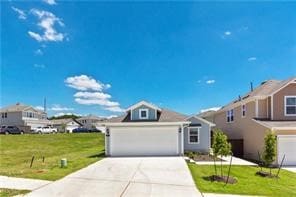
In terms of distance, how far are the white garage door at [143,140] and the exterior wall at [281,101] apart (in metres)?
7.91

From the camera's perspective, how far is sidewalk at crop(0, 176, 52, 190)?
11.3 metres

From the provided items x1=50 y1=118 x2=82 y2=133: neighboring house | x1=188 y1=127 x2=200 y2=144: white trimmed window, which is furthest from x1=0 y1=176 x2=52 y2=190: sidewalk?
x1=50 y1=118 x2=82 y2=133: neighboring house

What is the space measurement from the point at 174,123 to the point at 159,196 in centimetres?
1441

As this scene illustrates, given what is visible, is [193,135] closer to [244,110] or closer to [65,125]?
[244,110]

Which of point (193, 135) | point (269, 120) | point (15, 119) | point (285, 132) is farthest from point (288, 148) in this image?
point (15, 119)

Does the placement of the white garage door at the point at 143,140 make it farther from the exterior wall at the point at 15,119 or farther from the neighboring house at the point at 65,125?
the neighboring house at the point at 65,125

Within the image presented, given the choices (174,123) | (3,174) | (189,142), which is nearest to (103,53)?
(174,123)

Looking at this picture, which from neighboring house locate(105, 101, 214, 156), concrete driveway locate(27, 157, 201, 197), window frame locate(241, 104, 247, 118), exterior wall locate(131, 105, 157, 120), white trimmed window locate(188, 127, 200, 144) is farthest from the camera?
white trimmed window locate(188, 127, 200, 144)

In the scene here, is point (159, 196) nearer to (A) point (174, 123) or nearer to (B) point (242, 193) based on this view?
(B) point (242, 193)

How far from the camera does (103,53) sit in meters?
26.7

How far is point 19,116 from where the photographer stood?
62.9 metres

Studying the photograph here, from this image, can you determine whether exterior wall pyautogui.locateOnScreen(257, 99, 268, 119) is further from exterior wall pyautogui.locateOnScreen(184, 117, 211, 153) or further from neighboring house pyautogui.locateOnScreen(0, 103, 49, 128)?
neighboring house pyautogui.locateOnScreen(0, 103, 49, 128)

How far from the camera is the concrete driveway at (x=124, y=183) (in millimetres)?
10646

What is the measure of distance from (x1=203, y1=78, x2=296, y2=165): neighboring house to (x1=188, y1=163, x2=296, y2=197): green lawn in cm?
443
